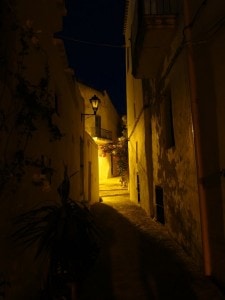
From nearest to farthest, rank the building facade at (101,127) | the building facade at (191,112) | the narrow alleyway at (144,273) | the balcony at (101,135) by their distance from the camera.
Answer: the narrow alleyway at (144,273) → the building facade at (191,112) → the building facade at (101,127) → the balcony at (101,135)

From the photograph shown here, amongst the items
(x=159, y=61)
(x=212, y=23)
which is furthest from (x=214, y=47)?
(x=159, y=61)

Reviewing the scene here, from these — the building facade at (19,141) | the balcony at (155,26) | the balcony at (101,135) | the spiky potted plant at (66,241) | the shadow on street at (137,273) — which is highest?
the balcony at (101,135)

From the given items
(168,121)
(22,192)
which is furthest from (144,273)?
(168,121)

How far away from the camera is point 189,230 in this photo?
583cm

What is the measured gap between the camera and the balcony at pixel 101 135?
2974 centimetres

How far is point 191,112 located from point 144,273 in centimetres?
307

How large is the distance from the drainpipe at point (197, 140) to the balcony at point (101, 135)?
24526mm

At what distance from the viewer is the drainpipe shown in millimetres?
4773

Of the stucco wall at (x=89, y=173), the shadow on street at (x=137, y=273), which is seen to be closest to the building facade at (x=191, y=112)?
the shadow on street at (x=137, y=273)

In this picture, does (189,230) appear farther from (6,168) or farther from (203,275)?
(6,168)

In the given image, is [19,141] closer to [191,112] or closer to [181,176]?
[191,112]

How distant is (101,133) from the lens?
3078 cm

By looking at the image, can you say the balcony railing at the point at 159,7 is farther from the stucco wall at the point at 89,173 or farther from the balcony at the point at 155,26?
the stucco wall at the point at 89,173

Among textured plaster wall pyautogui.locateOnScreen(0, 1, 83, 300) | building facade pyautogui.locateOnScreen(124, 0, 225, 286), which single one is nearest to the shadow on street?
building facade pyautogui.locateOnScreen(124, 0, 225, 286)
